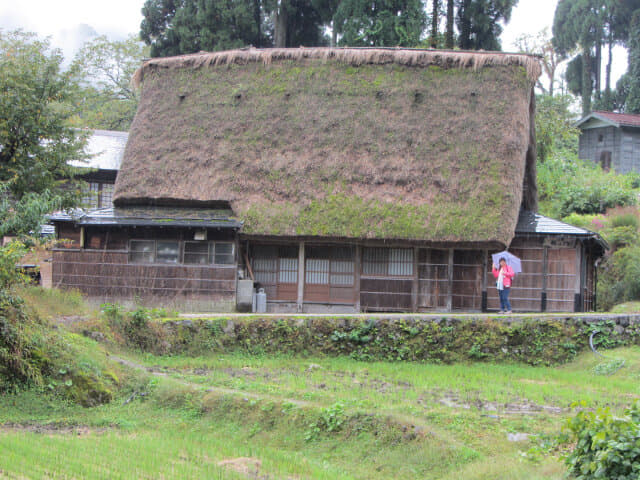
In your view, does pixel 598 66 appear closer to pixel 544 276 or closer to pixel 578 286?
pixel 578 286

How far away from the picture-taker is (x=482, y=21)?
30016mm

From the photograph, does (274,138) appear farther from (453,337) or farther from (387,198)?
(453,337)

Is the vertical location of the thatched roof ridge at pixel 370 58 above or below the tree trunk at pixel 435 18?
below

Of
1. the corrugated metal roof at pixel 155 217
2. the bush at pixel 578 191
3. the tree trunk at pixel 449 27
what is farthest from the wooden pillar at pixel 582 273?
the tree trunk at pixel 449 27

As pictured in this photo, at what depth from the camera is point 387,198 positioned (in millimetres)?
18234

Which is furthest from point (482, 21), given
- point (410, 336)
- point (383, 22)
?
point (410, 336)

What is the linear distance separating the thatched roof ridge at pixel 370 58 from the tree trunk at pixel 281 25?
1039 cm

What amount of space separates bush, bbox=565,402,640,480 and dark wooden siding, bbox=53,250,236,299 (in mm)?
13013

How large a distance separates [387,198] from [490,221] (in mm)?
2919

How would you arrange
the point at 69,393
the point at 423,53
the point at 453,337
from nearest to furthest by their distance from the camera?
the point at 69,393 → the point at 453,337 → the point at 423,53

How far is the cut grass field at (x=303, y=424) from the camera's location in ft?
22.2

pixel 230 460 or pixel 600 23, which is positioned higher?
pixel 600 23

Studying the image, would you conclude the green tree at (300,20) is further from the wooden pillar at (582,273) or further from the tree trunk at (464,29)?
the wooden pillar at (582,273)

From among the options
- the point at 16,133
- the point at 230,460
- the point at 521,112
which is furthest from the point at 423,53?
the point at 230,460
